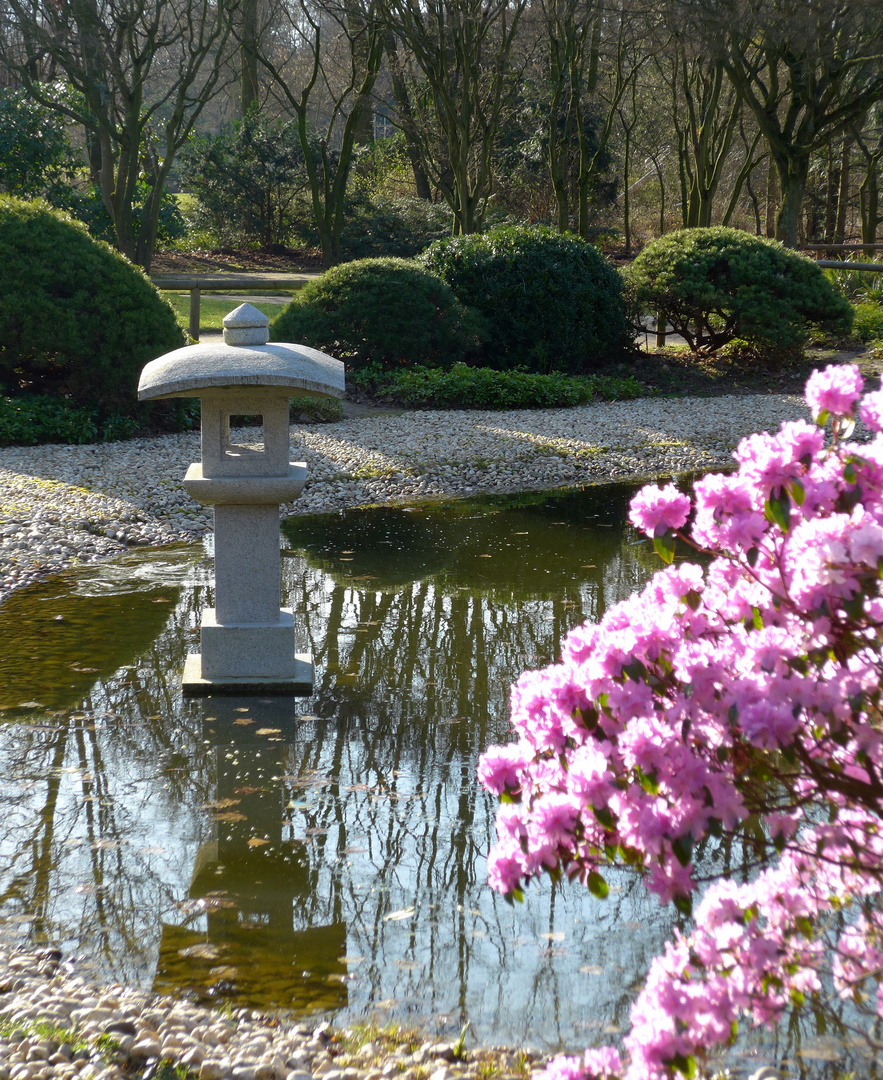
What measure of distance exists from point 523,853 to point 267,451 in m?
2.90

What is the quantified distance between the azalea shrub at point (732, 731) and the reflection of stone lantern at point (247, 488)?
8.28ft

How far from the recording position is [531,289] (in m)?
12.9

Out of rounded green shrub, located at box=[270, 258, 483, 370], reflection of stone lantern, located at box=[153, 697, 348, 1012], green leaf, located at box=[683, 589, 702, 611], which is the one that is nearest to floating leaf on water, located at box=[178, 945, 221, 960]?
reflection of stone lantern, located at box=[153, 697, 348, 1012]

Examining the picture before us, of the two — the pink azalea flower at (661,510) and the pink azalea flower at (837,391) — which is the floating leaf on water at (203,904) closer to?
the pink azalea flower at (661,510)

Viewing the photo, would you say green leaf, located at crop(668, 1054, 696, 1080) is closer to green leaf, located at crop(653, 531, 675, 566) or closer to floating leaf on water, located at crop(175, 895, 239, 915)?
green leaf, located at crop(653, 531, 675, 566)

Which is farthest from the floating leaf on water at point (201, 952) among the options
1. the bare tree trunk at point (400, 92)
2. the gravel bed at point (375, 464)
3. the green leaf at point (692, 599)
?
the bare tree trunk at point (400, 92)

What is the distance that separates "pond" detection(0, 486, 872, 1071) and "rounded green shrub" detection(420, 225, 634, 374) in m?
7.46

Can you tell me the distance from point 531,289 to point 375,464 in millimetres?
4840

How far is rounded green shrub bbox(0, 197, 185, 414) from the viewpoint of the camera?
9.20m

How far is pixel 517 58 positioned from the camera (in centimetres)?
2134

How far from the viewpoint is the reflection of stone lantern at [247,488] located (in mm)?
4234

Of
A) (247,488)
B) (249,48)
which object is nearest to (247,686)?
(247,488)

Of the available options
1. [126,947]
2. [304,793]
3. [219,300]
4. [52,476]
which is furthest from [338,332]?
[126,947]

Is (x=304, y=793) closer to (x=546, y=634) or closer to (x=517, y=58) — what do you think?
(x=546, y=634)
